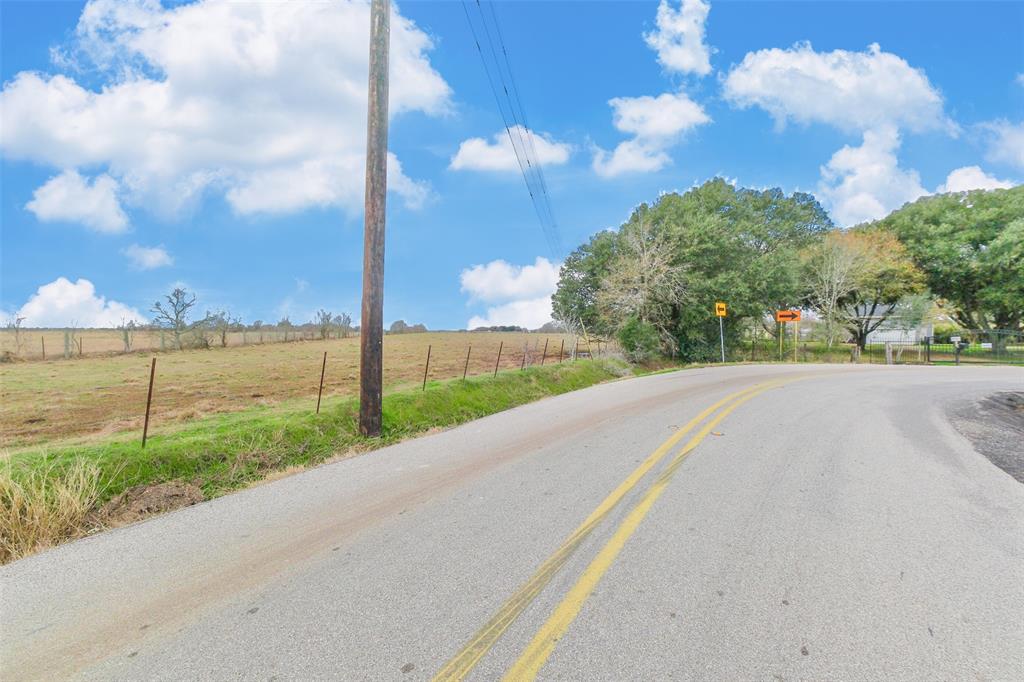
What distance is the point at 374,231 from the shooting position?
Result: 742cm

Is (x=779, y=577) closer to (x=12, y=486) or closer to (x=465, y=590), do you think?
(x=465, y=590)

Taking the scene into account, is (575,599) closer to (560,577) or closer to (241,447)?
(560,577)

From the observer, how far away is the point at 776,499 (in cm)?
432

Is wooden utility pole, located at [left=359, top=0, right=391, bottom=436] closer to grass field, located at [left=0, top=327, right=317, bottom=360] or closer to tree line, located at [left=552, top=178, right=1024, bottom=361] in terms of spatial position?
tree line, located at [left=552, top=178, right=1024, bottom=361]

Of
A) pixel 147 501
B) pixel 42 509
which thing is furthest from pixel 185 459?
pixel 42 509

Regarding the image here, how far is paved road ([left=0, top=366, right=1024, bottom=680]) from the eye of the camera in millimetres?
2270

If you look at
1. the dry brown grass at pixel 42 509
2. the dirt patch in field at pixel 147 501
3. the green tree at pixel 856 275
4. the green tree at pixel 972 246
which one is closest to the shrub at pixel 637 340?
the green tree at pixel 856 275

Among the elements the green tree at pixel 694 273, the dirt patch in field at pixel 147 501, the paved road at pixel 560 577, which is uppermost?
the green tree at pixel 694 273

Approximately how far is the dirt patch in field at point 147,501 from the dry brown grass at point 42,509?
175 mm

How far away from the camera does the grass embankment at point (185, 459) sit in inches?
164

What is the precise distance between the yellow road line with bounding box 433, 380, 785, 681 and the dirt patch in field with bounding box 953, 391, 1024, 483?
471 centimetres

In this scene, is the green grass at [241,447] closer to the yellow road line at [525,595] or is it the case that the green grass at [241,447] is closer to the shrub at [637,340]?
the yellow road line at [525,595]

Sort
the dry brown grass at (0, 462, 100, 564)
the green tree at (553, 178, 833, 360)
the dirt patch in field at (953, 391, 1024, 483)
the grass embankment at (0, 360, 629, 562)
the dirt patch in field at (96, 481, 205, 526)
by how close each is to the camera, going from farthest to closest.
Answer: the green tree at (553, 178, 833, 360) < the dirt patch in field at (953, 391, 1024, 483) < the dirt patch in field at (96, 481, 205, 526) < the grass embankment at (0, 360, 629, 562) < the dry brown grass at (0, 462, 100, 564)

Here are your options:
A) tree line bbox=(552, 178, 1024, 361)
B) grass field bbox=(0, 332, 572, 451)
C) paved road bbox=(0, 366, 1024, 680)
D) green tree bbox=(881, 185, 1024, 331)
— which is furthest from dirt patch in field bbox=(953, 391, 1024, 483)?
green tree bbox=(881, 185, 1024, 331)
